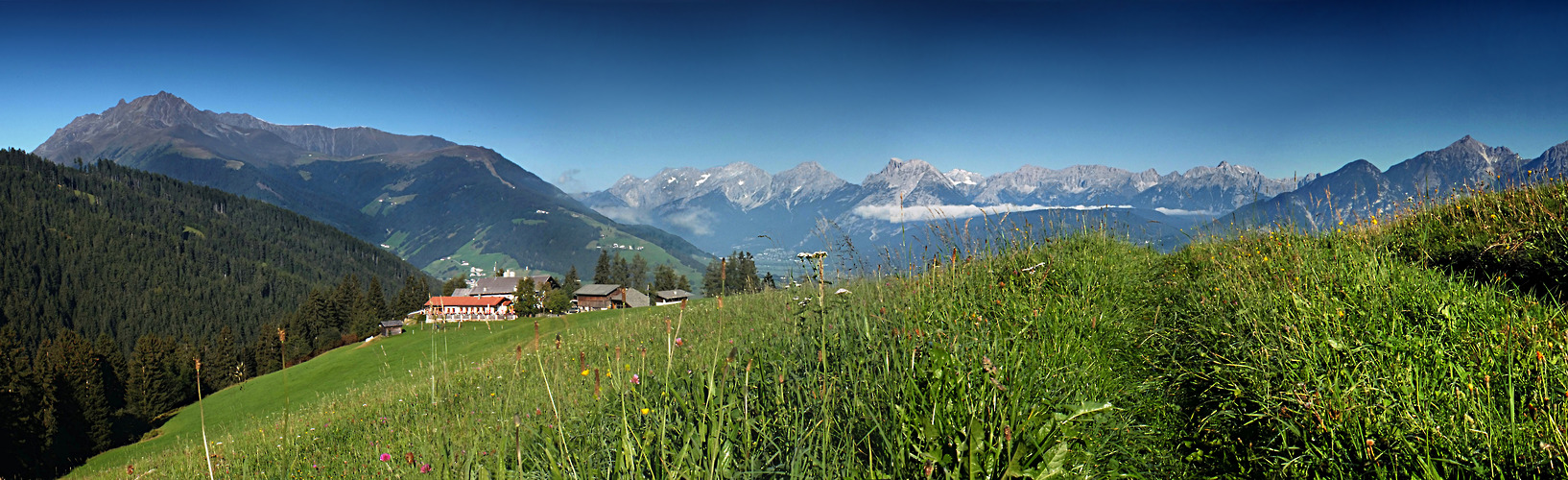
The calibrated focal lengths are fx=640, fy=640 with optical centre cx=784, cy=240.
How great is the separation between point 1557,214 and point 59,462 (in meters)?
68.1

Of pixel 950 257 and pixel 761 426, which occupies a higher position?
pixel 950 257

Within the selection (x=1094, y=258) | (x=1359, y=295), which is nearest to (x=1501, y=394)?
(x=1359, y=295)

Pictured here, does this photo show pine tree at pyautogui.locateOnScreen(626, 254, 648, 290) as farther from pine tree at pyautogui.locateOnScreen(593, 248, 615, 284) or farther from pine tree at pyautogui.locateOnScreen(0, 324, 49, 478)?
pine tree at pyautogui.locateOnScreen(0, 324, 49, 478)

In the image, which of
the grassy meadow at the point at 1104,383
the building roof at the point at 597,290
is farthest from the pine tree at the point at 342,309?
the grassy meadow at the point at 1104,383

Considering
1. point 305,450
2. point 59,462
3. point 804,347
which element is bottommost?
point 59,462

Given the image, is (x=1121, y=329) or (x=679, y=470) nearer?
(x=679, y=470)

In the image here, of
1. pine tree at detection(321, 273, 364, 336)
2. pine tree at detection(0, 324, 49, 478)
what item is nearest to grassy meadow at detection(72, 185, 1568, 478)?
pine tree at detection(0, 324, 49, 478)

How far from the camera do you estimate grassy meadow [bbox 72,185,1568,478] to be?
2664mm

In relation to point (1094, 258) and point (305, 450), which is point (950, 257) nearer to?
point (1094, 258)

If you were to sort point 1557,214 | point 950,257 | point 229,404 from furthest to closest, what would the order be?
point 229,404
point 950,257
point 1557,214

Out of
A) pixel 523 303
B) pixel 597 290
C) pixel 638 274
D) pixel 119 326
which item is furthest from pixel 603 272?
pixel 119 326

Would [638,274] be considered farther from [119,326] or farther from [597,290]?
[119,326]

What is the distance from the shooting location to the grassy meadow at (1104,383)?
266 cm

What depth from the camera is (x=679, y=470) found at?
2.41m
